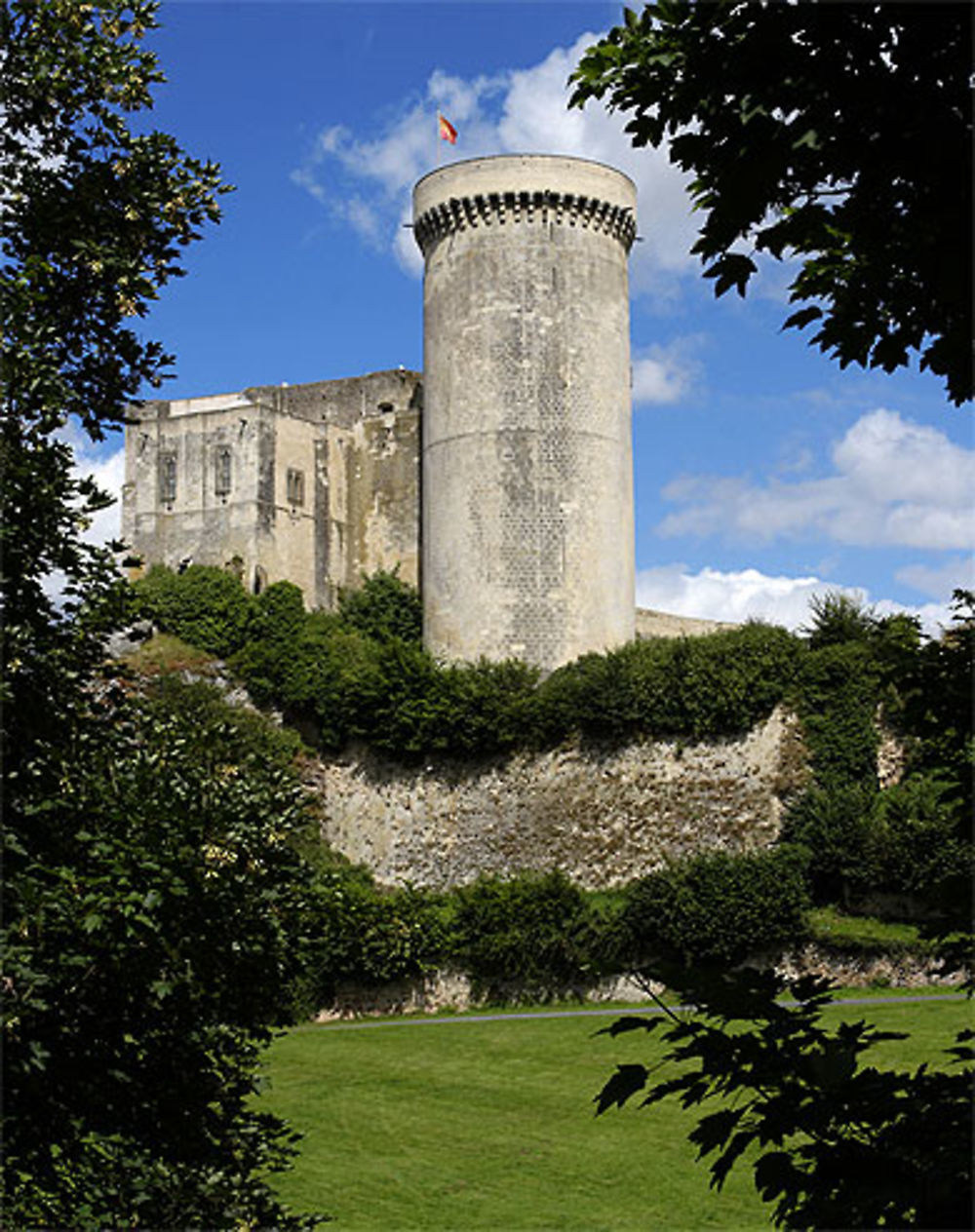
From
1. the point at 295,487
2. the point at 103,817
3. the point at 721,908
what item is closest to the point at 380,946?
the point at 721,908

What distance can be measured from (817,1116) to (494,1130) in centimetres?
1677

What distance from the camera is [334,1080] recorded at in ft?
76.0

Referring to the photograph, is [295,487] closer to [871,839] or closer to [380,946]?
[380,946]

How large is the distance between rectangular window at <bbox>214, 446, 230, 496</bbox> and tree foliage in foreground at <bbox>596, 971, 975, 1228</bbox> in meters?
41.0

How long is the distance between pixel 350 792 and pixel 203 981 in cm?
3021

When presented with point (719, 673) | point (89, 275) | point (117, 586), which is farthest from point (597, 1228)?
point (719, 673)

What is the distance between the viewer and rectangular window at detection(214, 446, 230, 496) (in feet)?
145

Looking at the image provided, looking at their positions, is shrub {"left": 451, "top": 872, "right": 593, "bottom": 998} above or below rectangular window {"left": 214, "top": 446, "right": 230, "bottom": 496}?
below

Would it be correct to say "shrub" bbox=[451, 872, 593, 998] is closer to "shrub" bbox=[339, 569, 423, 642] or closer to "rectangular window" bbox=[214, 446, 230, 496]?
"shrub" bbox=[339, 569, 423, 642]

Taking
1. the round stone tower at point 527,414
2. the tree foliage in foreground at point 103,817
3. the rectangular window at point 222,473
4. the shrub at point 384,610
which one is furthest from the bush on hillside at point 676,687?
the tree foliage in foreground at point 103,817

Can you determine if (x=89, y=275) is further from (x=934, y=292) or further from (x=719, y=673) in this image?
(x=719, y=673)

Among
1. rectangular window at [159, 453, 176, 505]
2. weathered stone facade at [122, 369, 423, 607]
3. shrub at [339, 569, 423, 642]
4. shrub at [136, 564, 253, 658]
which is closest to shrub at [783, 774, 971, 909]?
shrub at [339, 569, 423, 642]

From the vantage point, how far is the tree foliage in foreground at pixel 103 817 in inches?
282

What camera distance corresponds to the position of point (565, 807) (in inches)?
1367
